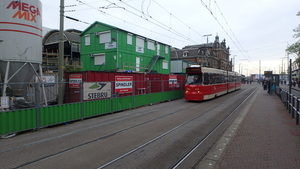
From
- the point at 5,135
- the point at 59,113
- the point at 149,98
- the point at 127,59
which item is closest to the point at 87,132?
the point at 59,113

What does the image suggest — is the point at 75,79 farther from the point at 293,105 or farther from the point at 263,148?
the point at 293,105

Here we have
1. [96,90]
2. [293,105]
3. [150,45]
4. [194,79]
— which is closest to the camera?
[293,105]

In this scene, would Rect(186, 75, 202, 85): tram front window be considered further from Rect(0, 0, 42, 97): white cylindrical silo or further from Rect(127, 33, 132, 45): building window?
Rect(0, 0, 42, 97): white cylindrical silo

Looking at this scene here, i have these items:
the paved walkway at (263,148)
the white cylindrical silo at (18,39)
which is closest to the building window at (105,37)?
the white cylindrical silo at (18,39)

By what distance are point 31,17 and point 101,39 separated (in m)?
16.1

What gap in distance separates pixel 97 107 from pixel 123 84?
367cm

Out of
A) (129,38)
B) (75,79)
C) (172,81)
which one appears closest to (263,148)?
(75,79)

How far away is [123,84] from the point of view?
48.2 feet

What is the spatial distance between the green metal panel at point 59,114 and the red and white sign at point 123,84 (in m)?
4.12

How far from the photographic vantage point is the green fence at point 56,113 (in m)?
7.54

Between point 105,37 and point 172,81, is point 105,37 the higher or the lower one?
the higher one

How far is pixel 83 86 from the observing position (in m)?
11.1

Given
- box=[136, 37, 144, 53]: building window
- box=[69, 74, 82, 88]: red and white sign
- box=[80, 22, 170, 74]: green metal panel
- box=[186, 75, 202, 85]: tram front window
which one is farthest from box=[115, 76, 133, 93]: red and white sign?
box=[136, 37, 144, 53]: building window

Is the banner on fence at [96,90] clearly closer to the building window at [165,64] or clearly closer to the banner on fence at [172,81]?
the banner on fence at [172,81]
